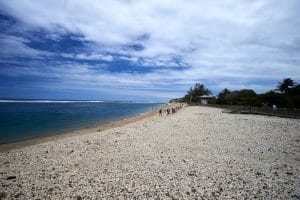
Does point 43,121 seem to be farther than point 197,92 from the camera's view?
No

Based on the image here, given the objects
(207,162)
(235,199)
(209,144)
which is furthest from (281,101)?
A: (235,199)

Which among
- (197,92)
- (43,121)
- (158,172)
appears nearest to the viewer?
(158,172)

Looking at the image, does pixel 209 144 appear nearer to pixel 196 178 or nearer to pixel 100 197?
pixel 196 178

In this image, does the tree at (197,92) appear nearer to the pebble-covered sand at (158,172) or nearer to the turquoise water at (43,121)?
the turquoise water at (43,121)

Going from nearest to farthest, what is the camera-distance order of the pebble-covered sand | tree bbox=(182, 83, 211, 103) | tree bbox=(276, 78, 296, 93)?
the pebble-covered sand, tree bbox=(276, 78, 296, 93), tree bbox=(182, 83, 211, 103)

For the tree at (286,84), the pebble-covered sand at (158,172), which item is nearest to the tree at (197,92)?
the tree at (286,84)

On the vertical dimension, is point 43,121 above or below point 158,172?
below

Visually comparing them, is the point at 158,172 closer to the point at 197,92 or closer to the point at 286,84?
the point at 286,84

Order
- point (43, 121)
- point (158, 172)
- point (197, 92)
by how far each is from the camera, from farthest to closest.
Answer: point (197, 92) → point (43, 121) → point (158, 172)

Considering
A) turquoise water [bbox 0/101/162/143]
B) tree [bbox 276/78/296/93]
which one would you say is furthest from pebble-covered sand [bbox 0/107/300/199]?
tree [bbox 276/78/296/93]

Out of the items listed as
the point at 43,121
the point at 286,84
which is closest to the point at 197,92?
the point at 286,84

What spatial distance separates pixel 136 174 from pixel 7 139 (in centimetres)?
1553

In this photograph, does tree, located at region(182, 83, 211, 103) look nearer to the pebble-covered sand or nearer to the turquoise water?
the turquoise water

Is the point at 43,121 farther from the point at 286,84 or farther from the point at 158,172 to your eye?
the point at 286,84
